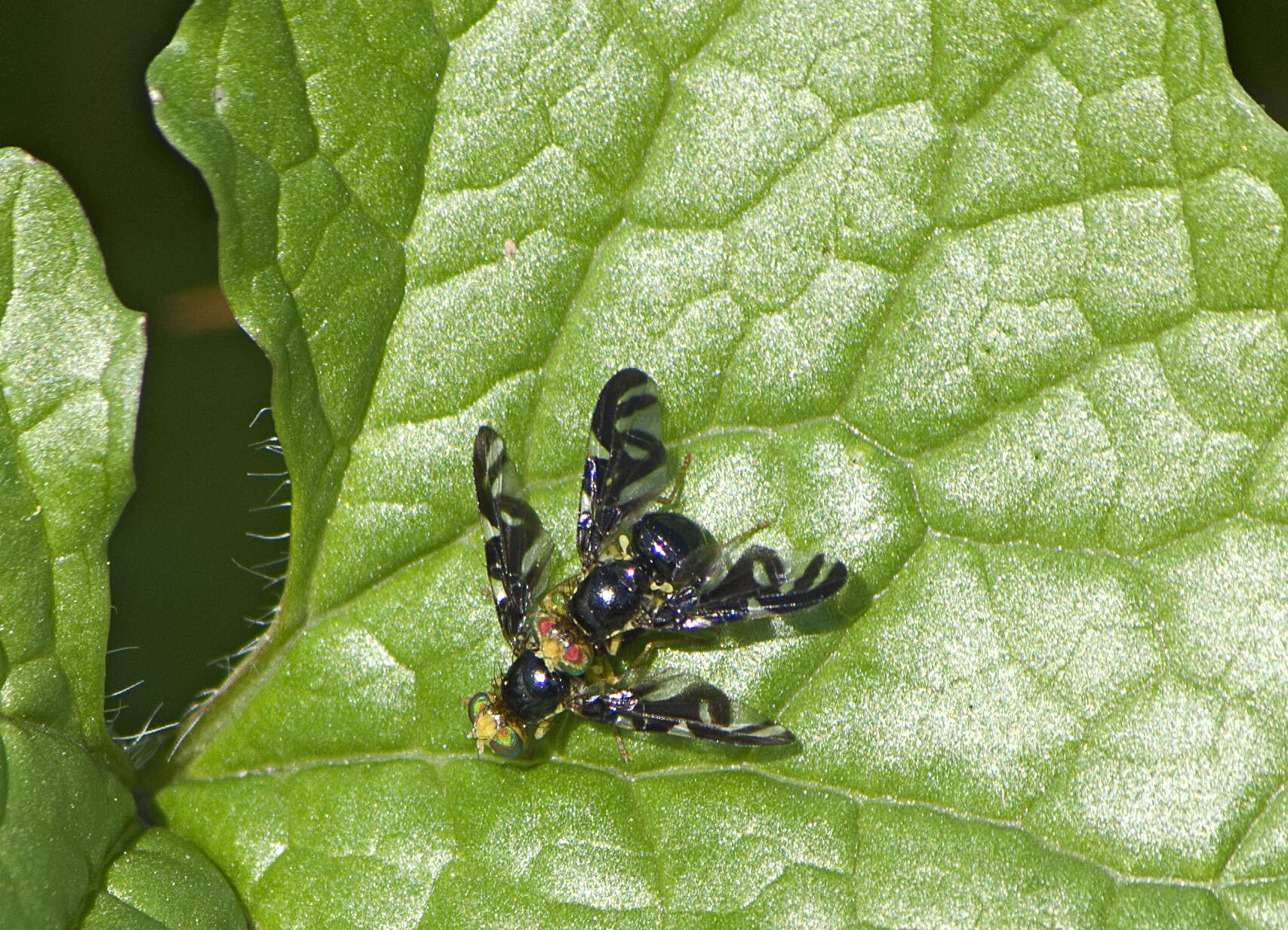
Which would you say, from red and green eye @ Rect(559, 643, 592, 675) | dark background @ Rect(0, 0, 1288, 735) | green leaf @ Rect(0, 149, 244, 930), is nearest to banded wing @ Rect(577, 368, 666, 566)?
red and green eye @ Rect(559, 643, 592, 675)

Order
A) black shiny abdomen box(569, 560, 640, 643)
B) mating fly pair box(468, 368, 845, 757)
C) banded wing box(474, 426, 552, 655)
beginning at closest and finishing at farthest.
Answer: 1. mating fly pair box(468, 368, 845, 757)
2. banded wing box(474, 426, 552, 655)
3. black shiny abdomen box(569, 560, 640, 643)

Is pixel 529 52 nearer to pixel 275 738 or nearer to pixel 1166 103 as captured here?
pixel 1166 103

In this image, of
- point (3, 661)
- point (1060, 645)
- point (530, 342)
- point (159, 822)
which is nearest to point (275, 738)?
point (159, 822)

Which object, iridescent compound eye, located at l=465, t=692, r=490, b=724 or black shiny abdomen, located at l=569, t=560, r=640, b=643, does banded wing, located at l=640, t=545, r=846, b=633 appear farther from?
iridescent compound eye, located at l=465, t=692, r=490, b=724

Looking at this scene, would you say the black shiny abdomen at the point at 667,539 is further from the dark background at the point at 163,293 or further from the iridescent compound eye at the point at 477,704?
the dark background at the point at 163,293

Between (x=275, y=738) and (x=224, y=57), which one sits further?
(x=275, y=738)

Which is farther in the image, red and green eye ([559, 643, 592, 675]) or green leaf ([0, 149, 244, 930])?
red and green eye ([559, 643, 592, 675])
